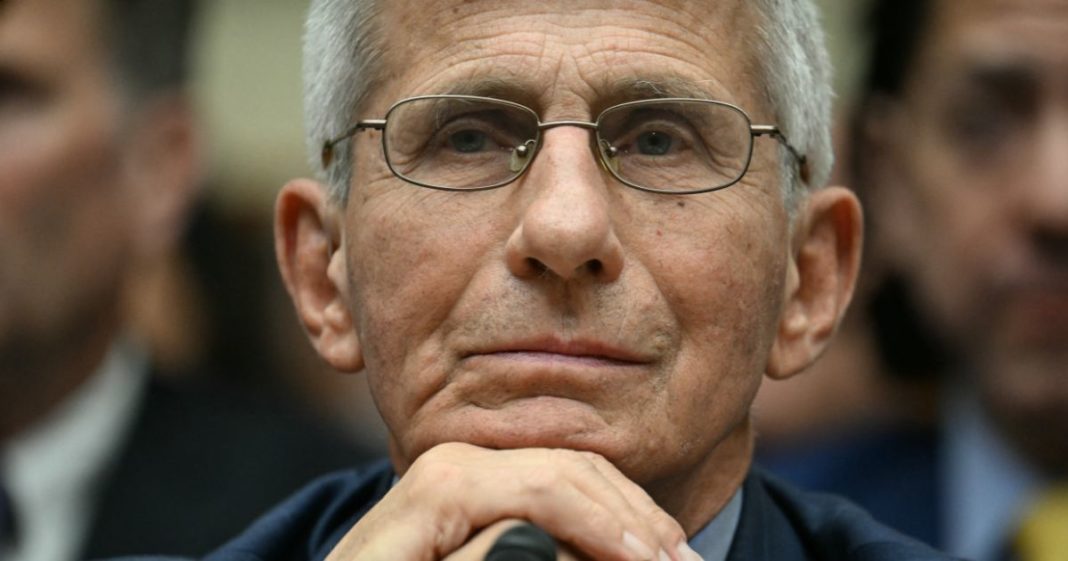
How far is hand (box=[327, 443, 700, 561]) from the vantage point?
3262mm

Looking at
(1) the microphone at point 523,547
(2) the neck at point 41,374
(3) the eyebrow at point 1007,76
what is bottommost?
(2) the neck at point 41,374

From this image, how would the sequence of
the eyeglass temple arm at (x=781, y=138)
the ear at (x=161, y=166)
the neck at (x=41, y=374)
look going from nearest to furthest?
the eyeglass temple arm at (x=781, y=138) < the neck at (x=41, y=374) < the ear at (x=161, y=166)

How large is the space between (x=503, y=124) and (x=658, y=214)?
1.08ft

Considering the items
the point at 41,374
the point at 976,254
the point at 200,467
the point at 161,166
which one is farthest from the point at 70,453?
the point at 976,254

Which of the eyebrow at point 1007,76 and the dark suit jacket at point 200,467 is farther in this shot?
the dark suit jacket at point 200,467

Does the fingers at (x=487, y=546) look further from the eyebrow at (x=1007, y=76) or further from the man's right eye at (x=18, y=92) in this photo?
the man's right eye at (x=18, y=92)

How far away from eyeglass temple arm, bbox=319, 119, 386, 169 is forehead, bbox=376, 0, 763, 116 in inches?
2.0

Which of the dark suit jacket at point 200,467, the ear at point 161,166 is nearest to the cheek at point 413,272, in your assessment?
the dark suit jacket at point 200,467

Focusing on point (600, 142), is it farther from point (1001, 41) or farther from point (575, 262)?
point (1001, 41)

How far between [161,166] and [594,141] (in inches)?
133

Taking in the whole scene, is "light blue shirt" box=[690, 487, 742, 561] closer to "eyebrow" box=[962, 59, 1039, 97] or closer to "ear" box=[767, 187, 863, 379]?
"ear" box=[767, 187, 863, 379]

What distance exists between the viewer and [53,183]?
Answer: 6.03 meters

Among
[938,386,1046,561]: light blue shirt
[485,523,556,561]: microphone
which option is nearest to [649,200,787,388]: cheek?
[485,523,556,561]: microphone

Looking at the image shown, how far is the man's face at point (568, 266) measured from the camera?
3.44 metres
